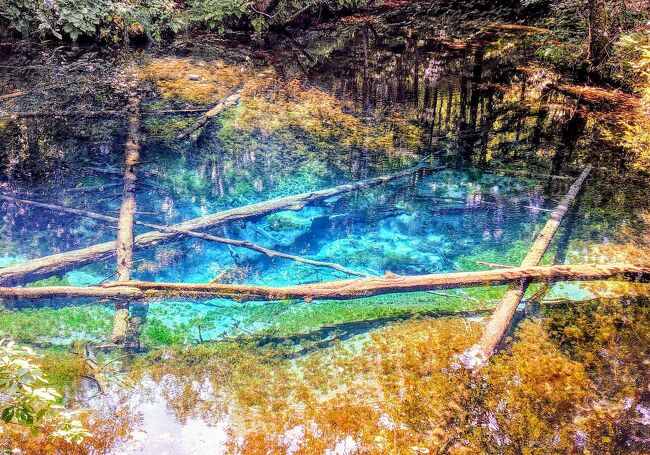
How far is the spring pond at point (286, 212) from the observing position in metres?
2.94

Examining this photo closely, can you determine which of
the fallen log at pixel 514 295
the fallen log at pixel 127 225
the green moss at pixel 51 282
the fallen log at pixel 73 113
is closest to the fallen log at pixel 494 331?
the fallen log at pixel 514 295

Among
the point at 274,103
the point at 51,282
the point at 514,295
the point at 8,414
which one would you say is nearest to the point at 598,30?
the point at 274,103

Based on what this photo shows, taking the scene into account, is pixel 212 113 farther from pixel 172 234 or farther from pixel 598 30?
pixel 598 30

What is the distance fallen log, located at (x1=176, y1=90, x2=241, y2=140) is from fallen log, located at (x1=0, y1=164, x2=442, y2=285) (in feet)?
6.23

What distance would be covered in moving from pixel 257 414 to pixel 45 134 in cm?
466

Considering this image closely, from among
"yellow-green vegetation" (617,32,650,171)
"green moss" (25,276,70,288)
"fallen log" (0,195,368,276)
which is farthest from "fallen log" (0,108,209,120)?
"yellow-green vegetation" (617,32,650,171)

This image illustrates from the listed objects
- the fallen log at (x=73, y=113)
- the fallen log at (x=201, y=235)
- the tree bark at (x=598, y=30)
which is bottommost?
the fallen log at (x=201, y=235)

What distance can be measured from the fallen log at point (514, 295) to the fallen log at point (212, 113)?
404cm

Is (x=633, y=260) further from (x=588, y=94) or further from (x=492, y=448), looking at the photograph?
(x=588, y=94)

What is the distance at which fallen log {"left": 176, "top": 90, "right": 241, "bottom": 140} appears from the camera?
5.92 metres

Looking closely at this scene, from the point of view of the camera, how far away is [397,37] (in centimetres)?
966

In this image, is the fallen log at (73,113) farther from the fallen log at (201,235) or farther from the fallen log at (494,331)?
the fallen log at (494,331)

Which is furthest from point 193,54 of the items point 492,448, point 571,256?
point 492,448

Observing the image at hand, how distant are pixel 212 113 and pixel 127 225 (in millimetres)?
2710
